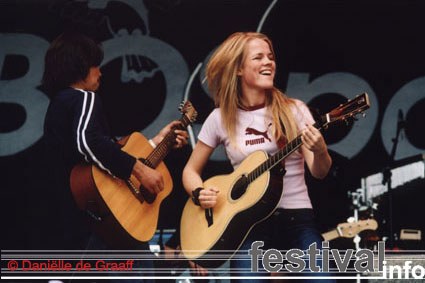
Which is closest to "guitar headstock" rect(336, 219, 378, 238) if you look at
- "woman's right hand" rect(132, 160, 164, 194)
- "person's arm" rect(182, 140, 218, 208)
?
"person's arm" rect(182, 140, 218, 208)

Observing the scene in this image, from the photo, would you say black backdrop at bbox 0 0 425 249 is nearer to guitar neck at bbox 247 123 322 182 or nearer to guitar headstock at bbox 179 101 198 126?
guitar headstock at bbox 179 101 198 126

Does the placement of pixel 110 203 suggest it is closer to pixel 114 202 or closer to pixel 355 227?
pixel 114 202

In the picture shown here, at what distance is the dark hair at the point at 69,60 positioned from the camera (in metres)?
3.42

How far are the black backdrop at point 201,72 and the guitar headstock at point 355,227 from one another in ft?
0.70

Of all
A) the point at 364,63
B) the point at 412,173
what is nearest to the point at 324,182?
the point at 412,173

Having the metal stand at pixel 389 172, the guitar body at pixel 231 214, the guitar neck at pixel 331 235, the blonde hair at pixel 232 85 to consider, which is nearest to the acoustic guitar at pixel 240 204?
the guitar body at pixel 231 214

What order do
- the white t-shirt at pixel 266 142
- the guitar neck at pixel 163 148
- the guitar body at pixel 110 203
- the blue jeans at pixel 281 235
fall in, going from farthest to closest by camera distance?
the guitar neck at pixel 163 148
the guitar body at pixel 110 203
the white t-shirt at pixel 266 142
the blue jeans at pixel 281 235

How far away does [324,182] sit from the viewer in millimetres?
4535

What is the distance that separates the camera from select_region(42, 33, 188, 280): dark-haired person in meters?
3.17

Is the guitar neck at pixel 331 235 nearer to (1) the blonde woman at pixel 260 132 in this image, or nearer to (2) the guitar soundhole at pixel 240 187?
(1) the blonde woman at pixel 260 132

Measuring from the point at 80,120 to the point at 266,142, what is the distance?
3.84 feet

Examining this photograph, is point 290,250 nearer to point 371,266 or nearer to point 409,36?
point 371,266

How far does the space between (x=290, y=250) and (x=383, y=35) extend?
8.14 feet

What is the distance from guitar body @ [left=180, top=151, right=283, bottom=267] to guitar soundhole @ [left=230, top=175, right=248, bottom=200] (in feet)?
0.05
